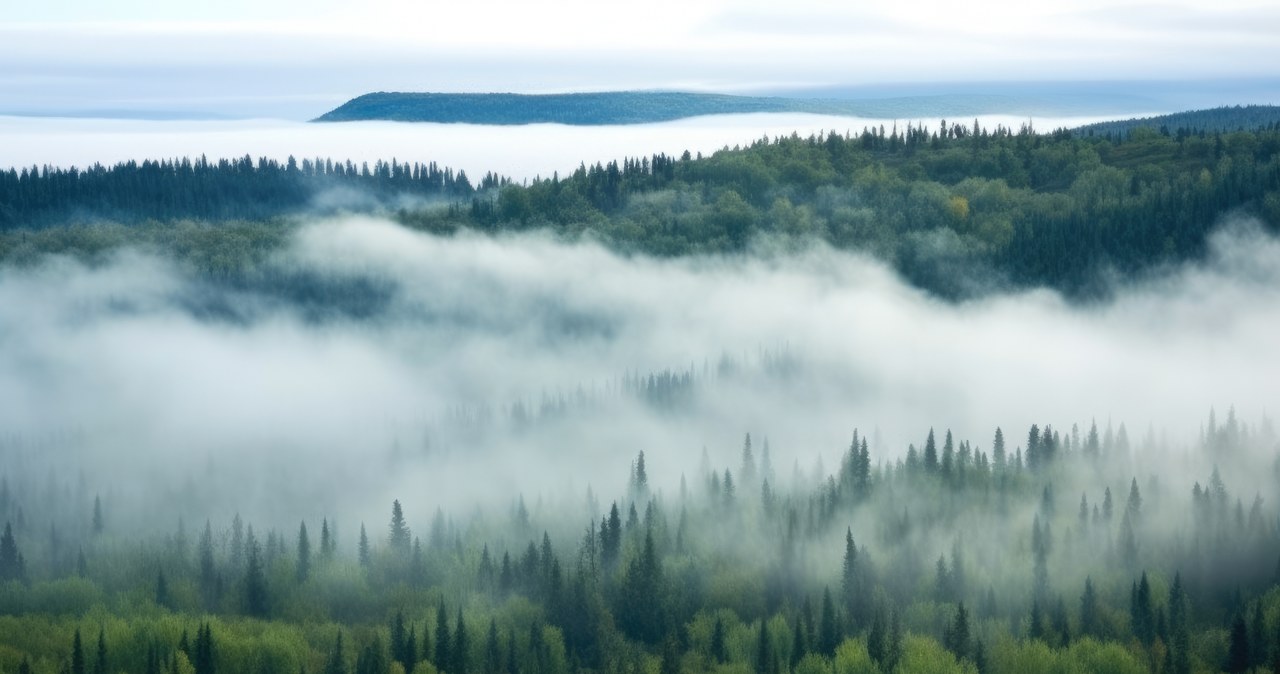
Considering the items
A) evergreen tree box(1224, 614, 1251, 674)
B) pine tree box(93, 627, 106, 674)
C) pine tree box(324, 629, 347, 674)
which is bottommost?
pine tree box(93, 627, 106, 674)

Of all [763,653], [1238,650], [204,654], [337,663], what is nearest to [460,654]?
[337,663]

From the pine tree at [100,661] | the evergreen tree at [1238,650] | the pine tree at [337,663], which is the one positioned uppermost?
the evergreen tree at [1238,650]

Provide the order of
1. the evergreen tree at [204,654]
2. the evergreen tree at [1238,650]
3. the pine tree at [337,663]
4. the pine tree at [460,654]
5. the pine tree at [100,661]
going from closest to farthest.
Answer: the evergreen tree at [1238,650]
the pine tree at [337,663]
the evergreen tree at [204,654]
the pine tree at [100,661]
the pine tree at [460,654]

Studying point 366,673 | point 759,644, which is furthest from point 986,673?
point 366,673

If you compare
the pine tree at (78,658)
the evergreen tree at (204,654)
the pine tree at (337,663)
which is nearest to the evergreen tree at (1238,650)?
the pine tree at (337,663)

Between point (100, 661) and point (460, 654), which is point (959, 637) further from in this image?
point (100, 661)

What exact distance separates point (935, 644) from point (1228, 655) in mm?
33606

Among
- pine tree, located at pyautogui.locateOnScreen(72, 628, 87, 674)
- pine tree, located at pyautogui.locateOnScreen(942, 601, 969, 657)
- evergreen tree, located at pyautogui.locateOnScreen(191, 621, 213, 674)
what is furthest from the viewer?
pine tree, located at pyautogui.locateOnScreen(942, 601, 969, 657)

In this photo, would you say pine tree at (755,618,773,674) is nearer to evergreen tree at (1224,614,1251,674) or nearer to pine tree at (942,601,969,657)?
pine tree at (942,601,969,657)

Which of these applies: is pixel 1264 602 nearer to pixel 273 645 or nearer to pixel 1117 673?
pixel 1117 673

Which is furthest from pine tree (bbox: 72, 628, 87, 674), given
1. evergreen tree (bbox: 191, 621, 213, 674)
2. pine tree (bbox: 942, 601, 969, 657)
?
pine tree (bbox: 942, 601, 969, 657)

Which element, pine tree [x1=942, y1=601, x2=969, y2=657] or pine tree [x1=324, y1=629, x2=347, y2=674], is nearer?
pine tree [x1=324, y1=629, x2=347, y2=674]

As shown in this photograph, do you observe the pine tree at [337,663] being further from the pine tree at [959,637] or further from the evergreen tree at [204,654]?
the pine tree at [959,637]

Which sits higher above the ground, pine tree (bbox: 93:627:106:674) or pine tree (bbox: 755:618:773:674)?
pine tree (bbox: 755:618:773:674)
